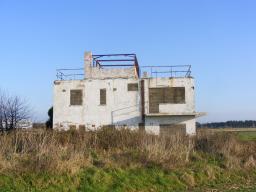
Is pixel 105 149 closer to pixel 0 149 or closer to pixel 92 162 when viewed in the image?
pixel 92 162

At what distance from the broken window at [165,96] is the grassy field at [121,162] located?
16.9 meters

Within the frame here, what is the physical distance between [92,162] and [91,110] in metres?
23.9

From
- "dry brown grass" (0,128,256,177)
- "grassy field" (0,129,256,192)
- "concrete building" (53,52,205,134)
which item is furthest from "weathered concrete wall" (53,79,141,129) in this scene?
"grassy field" (0,129,256,192)

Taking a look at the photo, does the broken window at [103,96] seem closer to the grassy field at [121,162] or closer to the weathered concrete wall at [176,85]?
the weathered concrete wall at [176,85]

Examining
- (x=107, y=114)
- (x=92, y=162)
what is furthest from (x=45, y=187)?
(x=107, y=114)

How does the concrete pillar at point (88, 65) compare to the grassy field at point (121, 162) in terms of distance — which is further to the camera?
the concrete pillar at point (88, 65)

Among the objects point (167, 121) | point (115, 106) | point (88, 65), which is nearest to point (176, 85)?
point (167, 121)

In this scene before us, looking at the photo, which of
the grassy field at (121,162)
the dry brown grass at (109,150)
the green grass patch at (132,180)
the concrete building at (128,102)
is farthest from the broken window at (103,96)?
the green grass patch at (132,180)

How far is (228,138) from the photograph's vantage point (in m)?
21.7

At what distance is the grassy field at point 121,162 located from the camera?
13.5m

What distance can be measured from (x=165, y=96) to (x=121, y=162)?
23.4 meters

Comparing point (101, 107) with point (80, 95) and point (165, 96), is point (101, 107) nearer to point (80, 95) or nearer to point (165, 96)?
point (80, 95)

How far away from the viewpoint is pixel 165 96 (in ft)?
Answer: 127

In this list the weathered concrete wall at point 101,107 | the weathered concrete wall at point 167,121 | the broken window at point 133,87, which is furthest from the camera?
the broken window at point 133,87
